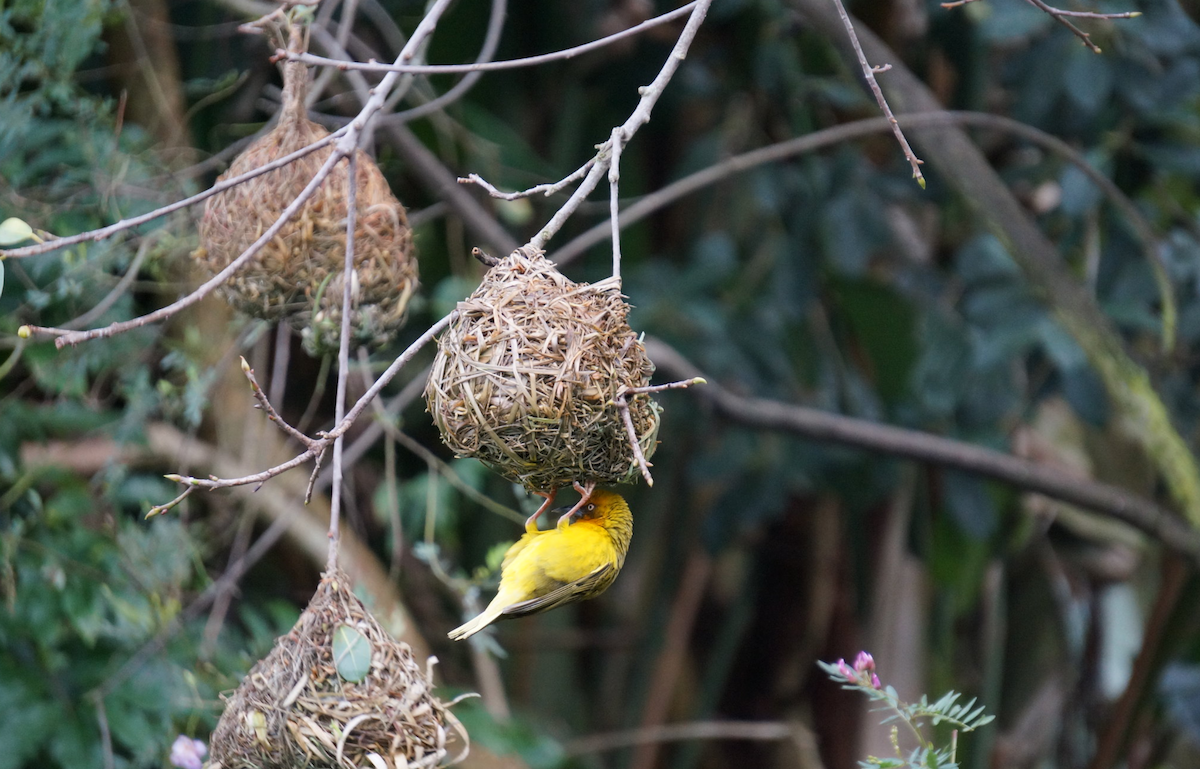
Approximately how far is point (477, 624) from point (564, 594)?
0.15 metres

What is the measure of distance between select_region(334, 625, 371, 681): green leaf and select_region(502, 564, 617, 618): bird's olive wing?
324mm

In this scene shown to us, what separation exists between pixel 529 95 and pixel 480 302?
2.99 meters

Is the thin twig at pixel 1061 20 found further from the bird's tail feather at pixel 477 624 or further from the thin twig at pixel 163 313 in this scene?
the bird's tail feather at pixel 477 624

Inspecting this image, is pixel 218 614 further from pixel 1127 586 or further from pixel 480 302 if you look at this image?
pixel 1127 586

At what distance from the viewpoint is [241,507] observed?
3396mm

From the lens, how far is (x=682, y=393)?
3.45 m

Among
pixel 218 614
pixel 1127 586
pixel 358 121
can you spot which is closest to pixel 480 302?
pixel 358 121

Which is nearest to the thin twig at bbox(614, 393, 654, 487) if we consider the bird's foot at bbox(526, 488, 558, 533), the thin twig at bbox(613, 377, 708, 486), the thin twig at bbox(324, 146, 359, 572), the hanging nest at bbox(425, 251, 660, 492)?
the thin twig at bbox(613, 377, 708, 486)

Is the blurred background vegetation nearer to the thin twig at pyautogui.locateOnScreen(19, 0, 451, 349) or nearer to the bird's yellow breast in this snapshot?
the bird's yellow breast

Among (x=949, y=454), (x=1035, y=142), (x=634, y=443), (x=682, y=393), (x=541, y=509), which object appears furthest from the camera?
(x=682, y=393)

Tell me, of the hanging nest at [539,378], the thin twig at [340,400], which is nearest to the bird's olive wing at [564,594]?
the hanging nest at [539,378]

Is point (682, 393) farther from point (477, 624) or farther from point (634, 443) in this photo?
point (634, 443)

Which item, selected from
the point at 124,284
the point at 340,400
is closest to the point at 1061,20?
the point at 340,400

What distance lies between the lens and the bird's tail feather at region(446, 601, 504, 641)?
5.20 ft
